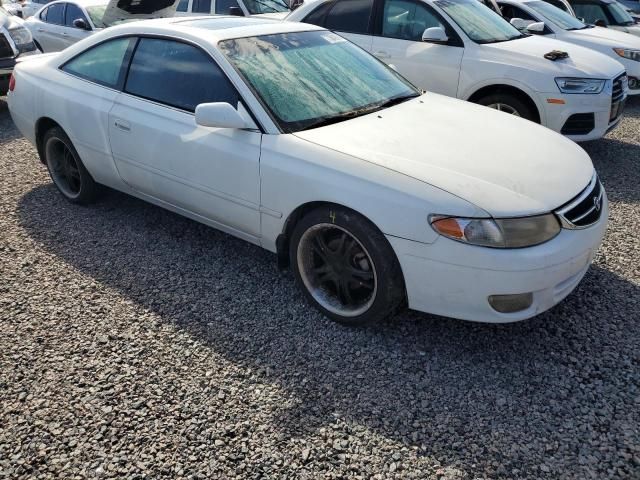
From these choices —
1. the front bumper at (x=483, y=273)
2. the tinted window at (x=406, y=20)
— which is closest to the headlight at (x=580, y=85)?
the tinted window at (x=406, y=20)

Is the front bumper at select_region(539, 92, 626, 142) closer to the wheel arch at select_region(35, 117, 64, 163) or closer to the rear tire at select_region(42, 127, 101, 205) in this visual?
the rear tire at select_region(42, 127, 101, 205)

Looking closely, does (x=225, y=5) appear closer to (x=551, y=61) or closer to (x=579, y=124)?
(x=551, y=61)

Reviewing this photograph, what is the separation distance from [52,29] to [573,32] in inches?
335

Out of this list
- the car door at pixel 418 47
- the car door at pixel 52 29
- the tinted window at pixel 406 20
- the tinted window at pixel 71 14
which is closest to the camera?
the car door at pixel 418 47

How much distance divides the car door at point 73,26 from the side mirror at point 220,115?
7.36 metres

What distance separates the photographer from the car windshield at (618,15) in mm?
10250

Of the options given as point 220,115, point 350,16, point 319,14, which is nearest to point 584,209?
point 220,115

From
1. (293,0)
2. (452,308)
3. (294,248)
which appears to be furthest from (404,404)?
(293,0)

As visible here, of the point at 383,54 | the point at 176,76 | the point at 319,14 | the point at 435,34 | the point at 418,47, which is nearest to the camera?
the point at 176,76

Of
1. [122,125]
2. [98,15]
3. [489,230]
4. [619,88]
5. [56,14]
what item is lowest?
[56,14]

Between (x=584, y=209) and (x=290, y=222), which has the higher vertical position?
(x=584, y=209)

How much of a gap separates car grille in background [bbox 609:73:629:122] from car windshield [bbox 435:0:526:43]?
117cm

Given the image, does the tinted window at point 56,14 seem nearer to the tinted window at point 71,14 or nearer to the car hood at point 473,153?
the tinted window at point 71,14

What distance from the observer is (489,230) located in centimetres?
260
